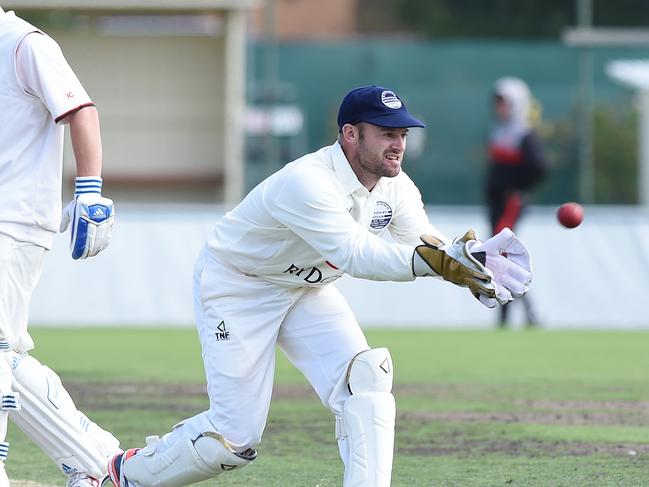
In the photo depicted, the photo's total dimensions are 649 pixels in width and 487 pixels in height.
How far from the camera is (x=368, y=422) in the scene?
5.61 m

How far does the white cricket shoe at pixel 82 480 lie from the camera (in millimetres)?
6242

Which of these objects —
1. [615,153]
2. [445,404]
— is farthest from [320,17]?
[445,404]

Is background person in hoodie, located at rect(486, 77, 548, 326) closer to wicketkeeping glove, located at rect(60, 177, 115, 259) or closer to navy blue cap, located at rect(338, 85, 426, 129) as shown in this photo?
navy blue cap, located at rect(338, 85, 426, 129)

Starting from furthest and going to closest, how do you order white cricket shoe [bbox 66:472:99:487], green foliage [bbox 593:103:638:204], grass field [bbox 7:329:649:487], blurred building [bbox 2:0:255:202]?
green foliage [bbox 593:103:638:204] → blurred building [bbox 2:0:255:202] → grass field [bbox 7:329:649:487] → white cricket shoe [bbox 66:472:99:487]

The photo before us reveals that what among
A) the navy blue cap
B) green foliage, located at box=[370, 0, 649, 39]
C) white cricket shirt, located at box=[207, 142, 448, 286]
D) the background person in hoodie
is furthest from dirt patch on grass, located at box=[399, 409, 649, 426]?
green foliage, located at box=[370, 0, 649, 39]

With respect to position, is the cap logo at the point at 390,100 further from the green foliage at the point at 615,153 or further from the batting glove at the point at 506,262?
the green foliage at the point at 615,153

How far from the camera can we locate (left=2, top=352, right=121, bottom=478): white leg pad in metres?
6.11

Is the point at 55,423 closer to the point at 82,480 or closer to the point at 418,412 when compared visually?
the point at 82,480

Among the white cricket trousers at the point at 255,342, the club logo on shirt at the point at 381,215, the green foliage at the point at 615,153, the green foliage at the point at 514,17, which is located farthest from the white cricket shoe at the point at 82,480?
the green foliage at the point at 514,17

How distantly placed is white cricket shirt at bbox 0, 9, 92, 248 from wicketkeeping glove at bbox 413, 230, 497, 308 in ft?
4.75

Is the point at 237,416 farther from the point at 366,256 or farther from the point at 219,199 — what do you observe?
the point at 219,199

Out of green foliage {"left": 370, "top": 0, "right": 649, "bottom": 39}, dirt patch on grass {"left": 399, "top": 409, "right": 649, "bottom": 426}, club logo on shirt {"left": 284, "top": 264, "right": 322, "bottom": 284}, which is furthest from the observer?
green foliage {"left": 370, "top": 0, "right": 649, "bottom": 39}

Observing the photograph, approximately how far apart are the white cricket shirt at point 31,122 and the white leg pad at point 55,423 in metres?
0.58

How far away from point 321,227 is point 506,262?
2.35ft
